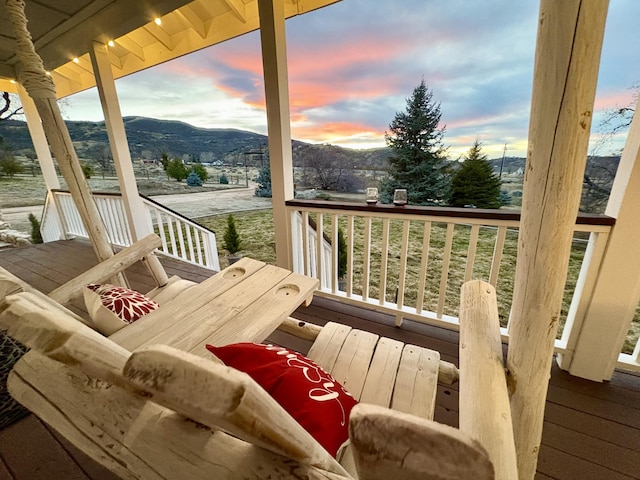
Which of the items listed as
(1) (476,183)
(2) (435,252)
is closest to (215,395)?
(1) (476,183)

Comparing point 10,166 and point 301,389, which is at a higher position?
point 10,166

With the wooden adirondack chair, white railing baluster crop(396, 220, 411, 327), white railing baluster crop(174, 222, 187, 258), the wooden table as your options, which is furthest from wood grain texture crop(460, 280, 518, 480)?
white railing baluster crop(174, 222, 187, 258)

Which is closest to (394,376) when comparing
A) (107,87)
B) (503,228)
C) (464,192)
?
(503,228)

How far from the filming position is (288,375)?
65cm

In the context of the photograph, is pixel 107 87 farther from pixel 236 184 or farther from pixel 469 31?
pixel 469 31

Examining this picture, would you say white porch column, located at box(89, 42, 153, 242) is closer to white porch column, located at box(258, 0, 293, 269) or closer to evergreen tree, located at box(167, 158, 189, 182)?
evergreen tree, located at box(167, 158, 189, 182)

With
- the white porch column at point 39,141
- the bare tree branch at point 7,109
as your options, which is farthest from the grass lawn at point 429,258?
the bare tree branch at point 7,109

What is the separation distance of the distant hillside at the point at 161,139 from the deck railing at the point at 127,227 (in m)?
1.02

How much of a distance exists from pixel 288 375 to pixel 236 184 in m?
5.01

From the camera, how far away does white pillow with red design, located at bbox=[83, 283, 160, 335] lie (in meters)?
1.02

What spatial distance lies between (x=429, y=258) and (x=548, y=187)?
3.28 m

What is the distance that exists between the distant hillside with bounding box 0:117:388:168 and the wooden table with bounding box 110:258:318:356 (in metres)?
3.54

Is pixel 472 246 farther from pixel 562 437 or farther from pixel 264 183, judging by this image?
pixel 264 183

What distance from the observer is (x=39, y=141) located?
4.24 m
